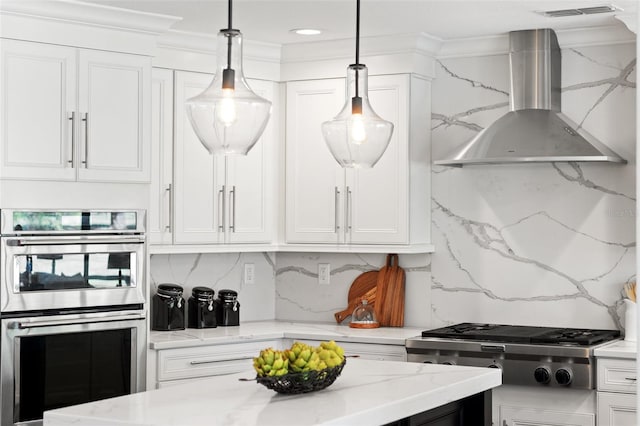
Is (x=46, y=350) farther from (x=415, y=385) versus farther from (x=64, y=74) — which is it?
(x=415, y=385)

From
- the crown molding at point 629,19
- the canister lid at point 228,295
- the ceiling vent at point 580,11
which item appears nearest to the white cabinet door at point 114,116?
the canister lid at point 228,295

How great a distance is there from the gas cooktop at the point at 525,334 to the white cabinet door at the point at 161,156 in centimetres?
143

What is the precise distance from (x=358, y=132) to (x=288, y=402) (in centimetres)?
87

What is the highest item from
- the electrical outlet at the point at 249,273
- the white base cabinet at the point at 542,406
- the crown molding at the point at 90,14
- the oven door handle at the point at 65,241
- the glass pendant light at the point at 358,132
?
the crown molding at the point at 90,14

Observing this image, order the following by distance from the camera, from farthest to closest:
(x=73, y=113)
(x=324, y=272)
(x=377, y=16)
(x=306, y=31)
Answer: (x=324, y=272) < (x=306, y=31) < (x=377, y=16) < (x=73, y=113)

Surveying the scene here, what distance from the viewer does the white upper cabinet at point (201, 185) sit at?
4848mm

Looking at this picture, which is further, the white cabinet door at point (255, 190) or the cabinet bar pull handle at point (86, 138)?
the white cabinet door at point (255, 190)

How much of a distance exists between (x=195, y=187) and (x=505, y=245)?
5.42ft

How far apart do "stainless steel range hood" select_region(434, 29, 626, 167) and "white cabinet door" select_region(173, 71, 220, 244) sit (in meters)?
1.21

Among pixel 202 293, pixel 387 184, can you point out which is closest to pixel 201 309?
pixel 202 293

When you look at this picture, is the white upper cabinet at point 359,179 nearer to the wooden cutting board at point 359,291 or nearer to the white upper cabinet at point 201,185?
the white upper cabinet at point 201,185

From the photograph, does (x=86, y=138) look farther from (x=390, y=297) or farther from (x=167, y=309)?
(x=390, y=297)

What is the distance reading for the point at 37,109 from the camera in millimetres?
4113

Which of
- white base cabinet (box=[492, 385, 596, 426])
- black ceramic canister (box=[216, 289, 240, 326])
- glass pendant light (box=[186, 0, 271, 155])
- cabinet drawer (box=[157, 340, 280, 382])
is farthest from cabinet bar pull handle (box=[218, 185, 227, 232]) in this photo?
glass pendant light (box=[186, 0, 271, 155])
